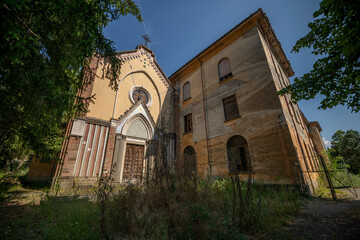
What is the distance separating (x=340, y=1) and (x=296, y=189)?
6710 mm

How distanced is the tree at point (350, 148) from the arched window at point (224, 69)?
61.3 ft

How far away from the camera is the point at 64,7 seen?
3.02 meters

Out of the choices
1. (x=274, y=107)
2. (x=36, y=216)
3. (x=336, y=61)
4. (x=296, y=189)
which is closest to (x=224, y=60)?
(x=274, y=107)

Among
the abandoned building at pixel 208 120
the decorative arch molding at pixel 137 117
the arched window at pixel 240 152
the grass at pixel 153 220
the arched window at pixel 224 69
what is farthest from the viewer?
the arched window at pixel 224 69

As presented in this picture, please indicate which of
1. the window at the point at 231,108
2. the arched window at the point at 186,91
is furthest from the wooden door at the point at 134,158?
the window at the point at 231,108

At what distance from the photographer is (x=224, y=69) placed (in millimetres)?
11250

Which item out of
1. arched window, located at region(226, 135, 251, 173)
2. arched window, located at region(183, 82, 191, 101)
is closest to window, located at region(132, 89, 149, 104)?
arched window, located at region(183, 82, 191, 101)

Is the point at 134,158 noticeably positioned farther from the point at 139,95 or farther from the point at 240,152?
the point at 240,152

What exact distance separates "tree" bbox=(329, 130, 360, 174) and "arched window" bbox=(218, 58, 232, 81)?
18681 millimetres

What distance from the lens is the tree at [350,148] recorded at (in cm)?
1869

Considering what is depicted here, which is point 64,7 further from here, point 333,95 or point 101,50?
point 333,95

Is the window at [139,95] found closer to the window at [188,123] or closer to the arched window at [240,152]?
the window at [188,123]

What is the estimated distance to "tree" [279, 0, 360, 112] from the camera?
305 cm

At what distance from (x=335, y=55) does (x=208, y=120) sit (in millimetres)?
7853
